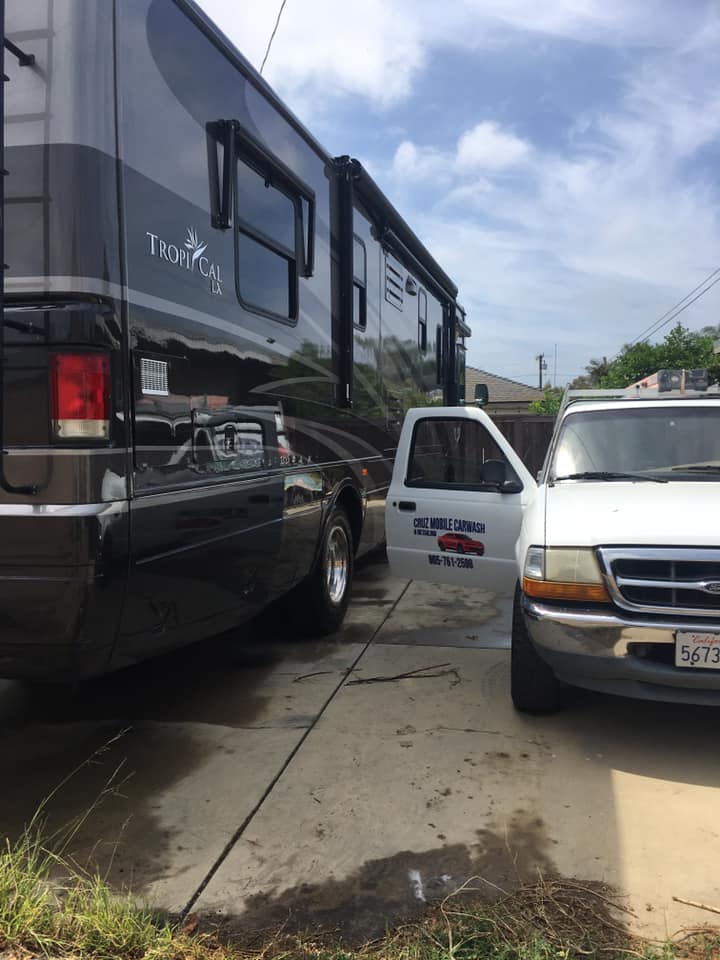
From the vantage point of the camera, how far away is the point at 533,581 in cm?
379

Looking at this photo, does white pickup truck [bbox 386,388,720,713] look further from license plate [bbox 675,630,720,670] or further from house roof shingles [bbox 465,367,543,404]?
house roof shingles [bbox 465,367,543,404]

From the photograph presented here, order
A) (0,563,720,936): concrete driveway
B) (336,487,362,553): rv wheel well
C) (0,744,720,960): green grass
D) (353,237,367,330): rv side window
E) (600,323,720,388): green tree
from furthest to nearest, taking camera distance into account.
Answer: (600,323,720,388): green tree → (353,237,367,330): rv side window → (336,487,362,553): rv wheel well → (0,563,720,936): concrete driveway → (0,744,720,960): green grass

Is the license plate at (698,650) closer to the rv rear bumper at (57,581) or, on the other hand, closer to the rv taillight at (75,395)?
the rv rear bumper at (57,581)

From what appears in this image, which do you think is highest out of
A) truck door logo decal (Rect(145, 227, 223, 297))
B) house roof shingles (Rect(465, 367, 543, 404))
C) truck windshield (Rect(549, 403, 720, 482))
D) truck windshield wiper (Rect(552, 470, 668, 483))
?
house roof shingles (Rect(465, 367, 543, 404))

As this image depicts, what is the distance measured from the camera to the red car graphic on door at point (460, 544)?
17.0ft

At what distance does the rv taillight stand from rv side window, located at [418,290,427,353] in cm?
628

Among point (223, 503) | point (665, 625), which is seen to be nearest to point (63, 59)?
point (223, 503)

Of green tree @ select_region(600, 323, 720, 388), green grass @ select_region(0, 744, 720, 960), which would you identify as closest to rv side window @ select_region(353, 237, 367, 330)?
green grass @ select_region(0, 744, 720, 960)

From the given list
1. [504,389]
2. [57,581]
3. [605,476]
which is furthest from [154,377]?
[504,389]

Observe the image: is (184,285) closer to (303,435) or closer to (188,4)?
(188,4)

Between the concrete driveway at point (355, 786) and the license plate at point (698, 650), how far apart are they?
1.84 feet

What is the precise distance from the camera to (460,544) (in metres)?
5.26

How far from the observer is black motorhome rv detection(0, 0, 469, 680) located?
300cm

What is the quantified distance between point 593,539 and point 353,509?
3.05 metres
